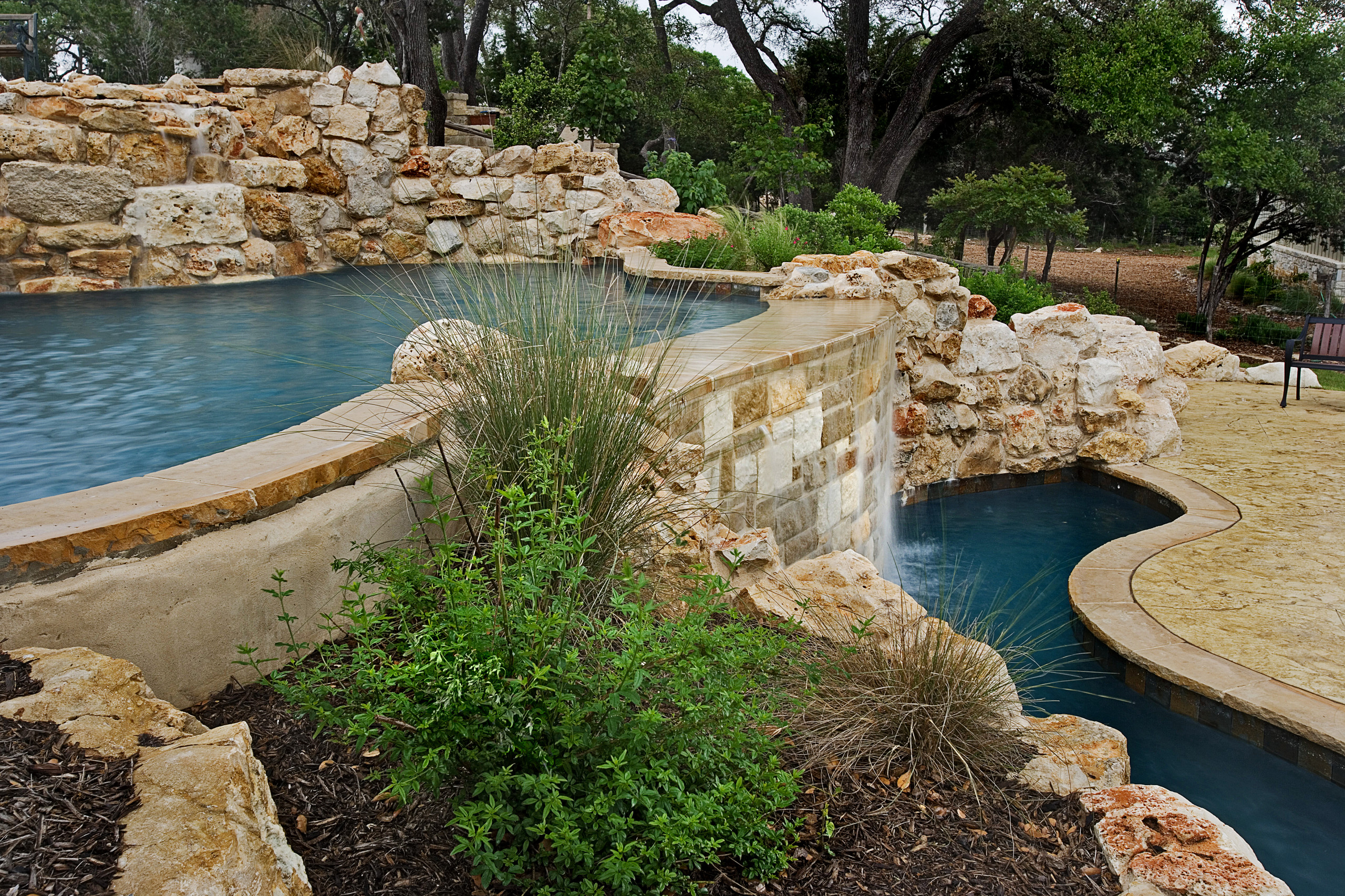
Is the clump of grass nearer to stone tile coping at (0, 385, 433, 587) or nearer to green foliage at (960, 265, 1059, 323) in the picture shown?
stone tile coping at (0, 385, 433, 587)

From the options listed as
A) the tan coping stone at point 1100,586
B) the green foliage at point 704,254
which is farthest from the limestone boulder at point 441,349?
the green foliage at point 704,254

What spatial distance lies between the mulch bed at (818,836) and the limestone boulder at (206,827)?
0.47ft

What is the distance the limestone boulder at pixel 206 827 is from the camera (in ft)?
4.36

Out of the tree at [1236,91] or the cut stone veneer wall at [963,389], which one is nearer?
the cut stone veneer wall at [963,389]

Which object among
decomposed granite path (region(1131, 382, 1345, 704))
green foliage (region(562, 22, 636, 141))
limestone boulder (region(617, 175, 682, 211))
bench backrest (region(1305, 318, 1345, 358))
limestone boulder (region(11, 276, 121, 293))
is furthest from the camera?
green foliage (region(562, 22, 636, 141))

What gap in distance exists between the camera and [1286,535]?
18.1 ft

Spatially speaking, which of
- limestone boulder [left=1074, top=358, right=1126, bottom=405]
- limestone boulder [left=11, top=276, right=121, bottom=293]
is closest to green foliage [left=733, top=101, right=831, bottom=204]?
limestone boulder [left=1074, top=358, right=1126, bottom=405]

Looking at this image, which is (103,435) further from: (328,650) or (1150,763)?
(1150,763)

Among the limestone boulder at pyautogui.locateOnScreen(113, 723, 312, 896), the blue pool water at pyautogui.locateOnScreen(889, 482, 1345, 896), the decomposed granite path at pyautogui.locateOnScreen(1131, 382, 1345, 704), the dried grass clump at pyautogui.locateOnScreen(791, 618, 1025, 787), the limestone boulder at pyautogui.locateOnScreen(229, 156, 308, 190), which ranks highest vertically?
the limestone boulder at pyautogui.locateOnScreen(229, 156, 308, 190)

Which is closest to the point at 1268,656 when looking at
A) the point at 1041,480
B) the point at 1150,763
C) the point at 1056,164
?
the point at 1150,763

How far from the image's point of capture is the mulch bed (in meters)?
1.73

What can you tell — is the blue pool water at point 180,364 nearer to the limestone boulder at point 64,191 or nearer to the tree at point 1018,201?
the limestone boulder at point 64,191

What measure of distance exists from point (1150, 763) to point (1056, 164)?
15752 millimetres

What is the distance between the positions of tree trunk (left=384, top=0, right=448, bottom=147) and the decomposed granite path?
1107 cm
